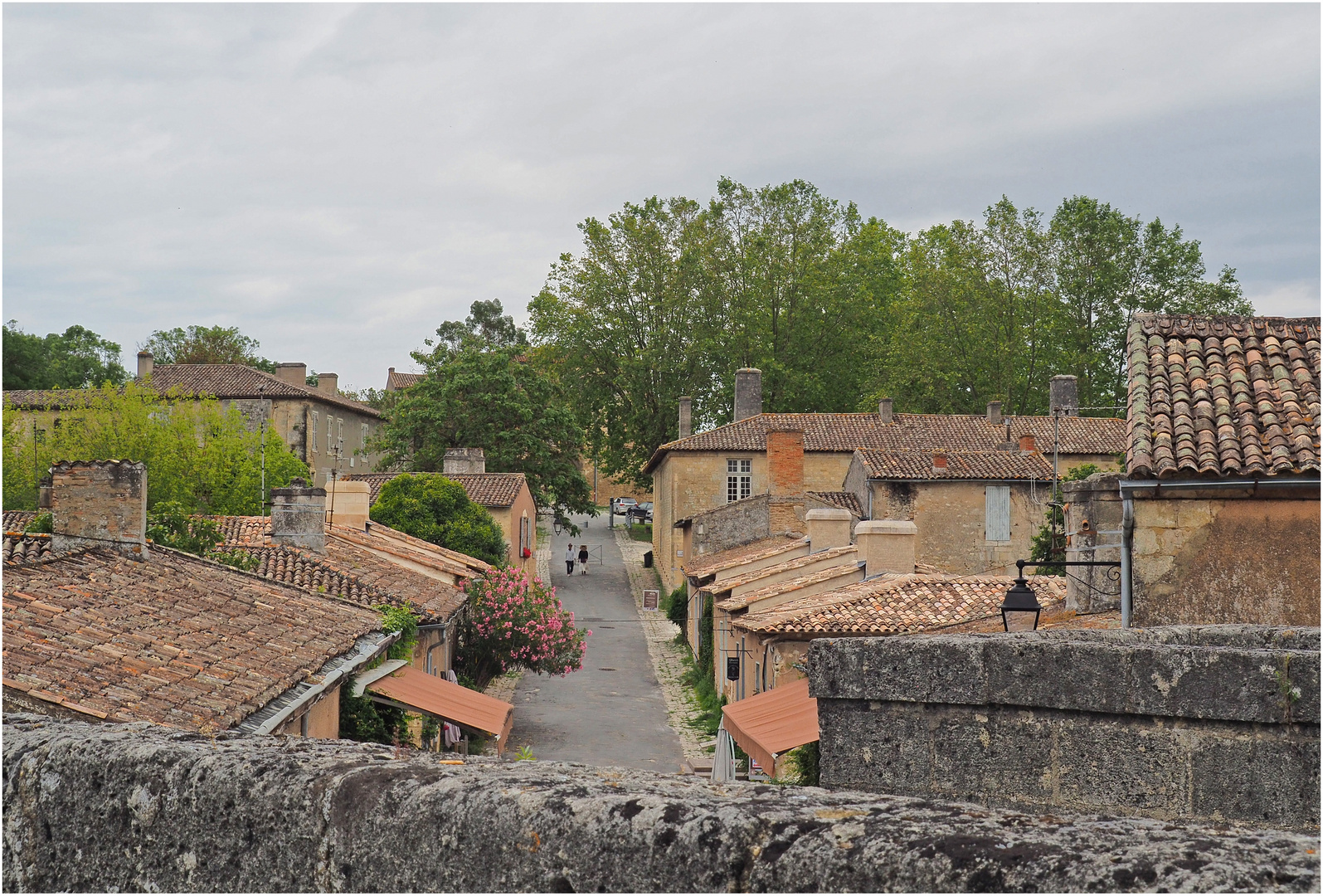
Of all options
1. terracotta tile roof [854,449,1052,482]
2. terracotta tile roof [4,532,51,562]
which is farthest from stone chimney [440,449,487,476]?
terracotta tile roof [4,532,51,562]

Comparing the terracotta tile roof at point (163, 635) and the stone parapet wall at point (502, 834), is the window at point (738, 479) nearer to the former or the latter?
the terracotta tile roof at point (163, 635)

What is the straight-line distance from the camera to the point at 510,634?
2459cm

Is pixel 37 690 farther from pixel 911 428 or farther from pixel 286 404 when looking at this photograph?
pixel 286 404

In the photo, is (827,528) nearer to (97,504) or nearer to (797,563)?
(797,563)

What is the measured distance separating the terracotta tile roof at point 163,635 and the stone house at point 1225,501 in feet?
26.4

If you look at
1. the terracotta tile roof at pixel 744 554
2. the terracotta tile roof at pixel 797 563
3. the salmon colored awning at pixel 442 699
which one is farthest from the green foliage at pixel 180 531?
the terracotta tile roof at pixel 744 554

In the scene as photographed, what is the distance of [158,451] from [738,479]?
21.1m

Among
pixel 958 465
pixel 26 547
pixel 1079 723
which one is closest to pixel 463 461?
pixel 958 465

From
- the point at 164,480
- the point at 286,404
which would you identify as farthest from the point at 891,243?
the point at 164,480

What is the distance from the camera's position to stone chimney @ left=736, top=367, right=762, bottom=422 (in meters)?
49.6

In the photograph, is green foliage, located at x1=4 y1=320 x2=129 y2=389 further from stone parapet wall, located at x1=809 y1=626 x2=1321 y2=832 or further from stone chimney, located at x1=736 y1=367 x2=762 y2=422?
stone parapet wall, located at x1=809 y1=626 x2=1321 y2=832

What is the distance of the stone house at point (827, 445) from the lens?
140 feet

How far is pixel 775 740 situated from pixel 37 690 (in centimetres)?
660

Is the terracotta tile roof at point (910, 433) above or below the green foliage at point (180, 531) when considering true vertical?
above
